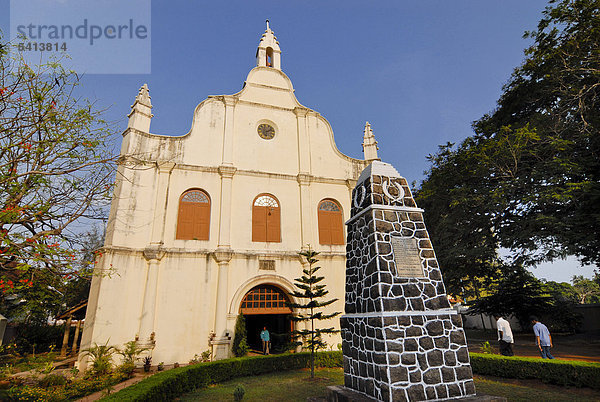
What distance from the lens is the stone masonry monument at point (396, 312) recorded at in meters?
5.48

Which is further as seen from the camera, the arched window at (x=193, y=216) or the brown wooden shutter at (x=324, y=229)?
the brown wooden shutter at (x=324, y=229)

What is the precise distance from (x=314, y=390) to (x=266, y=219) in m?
7.99

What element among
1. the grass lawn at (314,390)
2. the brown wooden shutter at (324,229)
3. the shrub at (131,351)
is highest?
the brown wooden shutter at (324,229)

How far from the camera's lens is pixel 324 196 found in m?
16.7

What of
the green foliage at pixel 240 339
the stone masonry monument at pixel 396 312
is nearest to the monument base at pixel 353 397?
the stone masonry monument at pixel 396 312

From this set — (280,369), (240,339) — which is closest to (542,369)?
(280,369)

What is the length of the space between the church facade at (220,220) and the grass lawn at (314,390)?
1994 millimetres

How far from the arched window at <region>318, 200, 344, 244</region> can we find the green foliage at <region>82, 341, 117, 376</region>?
972cm

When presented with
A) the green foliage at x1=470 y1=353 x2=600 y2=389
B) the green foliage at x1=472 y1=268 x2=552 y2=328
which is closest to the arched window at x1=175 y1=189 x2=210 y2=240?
the green foliage at x1=470 y1=353 x2=600 y2=389

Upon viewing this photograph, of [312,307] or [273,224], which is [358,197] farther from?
[273,224]

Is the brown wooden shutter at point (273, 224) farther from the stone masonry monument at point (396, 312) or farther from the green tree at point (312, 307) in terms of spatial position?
the stone masonry monument at point (396, 312)

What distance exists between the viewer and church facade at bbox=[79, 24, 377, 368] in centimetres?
1270

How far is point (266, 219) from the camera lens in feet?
50.4

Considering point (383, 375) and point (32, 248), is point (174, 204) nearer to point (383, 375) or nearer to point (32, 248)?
point (32, 248)
